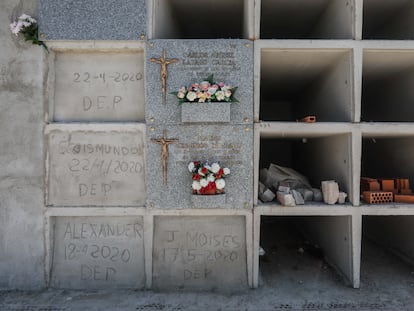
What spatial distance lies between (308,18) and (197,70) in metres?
2.19

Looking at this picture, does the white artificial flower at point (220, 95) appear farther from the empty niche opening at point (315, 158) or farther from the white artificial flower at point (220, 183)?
the empty niche opening at point (315, 158)

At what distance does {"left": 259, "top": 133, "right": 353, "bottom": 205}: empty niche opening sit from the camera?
10.6 feet

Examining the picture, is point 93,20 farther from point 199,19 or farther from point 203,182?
point 203,182

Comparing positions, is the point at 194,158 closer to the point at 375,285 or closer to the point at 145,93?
the point at 145,93

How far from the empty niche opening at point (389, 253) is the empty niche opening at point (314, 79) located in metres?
1.92

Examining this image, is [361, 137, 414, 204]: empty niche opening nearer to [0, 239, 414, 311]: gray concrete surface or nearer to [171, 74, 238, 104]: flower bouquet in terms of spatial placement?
[0, 239, 414, 311]: gray concrete surface

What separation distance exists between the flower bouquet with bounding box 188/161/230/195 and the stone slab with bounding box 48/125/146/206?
666 millimetres

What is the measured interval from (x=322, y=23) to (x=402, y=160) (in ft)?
7.64

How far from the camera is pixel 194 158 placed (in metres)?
3.07

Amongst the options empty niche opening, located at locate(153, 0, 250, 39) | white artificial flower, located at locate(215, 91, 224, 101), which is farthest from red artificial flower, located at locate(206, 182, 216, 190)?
empty niche opening, located at locate(153, 0, 250, 39)

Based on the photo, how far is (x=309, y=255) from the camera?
3.86 m

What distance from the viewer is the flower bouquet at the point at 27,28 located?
304 centimetres

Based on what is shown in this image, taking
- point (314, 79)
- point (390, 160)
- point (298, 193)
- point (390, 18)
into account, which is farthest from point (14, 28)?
point (390, 160)

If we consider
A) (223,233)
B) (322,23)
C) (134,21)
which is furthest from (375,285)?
(134,21)
